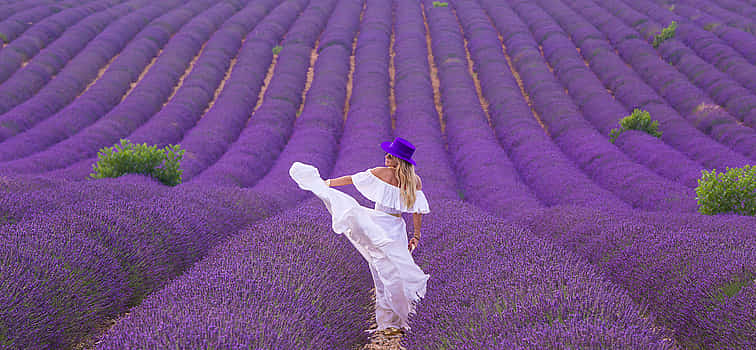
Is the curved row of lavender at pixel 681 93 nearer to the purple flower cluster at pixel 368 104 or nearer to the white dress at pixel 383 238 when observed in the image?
the purple flower cluster at pixel 368 104

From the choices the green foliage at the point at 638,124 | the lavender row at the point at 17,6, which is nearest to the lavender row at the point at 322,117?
the green foliage at the point at 638,124

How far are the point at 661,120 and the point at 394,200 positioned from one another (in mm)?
12561

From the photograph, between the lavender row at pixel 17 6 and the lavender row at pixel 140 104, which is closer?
the lavender row at pixel 140 104

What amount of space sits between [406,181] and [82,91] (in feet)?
52.7

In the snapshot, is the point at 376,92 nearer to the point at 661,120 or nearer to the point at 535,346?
the point at 661,120

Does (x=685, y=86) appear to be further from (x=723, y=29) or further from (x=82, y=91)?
(x=82, y=91)

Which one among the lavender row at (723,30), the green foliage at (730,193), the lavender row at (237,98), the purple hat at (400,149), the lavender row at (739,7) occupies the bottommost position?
the lavender row at (237,98)

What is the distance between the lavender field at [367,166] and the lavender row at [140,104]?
8cm

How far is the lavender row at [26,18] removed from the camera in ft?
63.1

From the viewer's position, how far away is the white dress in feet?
11.3

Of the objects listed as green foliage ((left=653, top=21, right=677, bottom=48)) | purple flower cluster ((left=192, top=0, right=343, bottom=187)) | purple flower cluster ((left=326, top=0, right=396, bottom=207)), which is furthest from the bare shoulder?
green foliage ((left=653, top=21, right=677, bottom=48))

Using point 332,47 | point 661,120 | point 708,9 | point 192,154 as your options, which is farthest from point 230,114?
point 708,9

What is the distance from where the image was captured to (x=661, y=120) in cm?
1382

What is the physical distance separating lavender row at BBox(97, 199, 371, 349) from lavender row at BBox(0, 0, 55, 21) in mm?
23245
